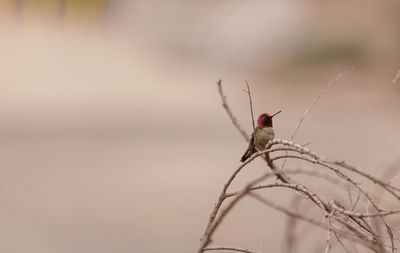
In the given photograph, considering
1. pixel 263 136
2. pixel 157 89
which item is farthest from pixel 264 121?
pixel 157 89

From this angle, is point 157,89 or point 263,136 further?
point 157,89

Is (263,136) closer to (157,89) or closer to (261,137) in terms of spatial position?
(261,137)

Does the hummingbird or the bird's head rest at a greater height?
the bird's head

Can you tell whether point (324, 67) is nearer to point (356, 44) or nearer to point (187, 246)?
point (356, 44)

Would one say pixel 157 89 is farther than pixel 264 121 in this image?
Yes

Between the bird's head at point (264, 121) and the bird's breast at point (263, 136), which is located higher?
the bird's head at point (264, 121)

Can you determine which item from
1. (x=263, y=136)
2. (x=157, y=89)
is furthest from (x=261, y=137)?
(x=157, y=89)

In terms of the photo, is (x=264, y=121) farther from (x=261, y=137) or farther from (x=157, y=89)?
(x=157, y=89)

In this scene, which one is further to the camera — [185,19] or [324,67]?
[185,19]

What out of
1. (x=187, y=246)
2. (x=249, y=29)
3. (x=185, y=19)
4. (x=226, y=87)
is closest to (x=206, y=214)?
(x=187, y=246)

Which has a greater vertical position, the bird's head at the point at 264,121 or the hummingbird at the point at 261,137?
the bird's head at the point at 264,121

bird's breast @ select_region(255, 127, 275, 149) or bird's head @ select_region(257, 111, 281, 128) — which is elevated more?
bird's head @ select_region(257, 111, 281, 128)
